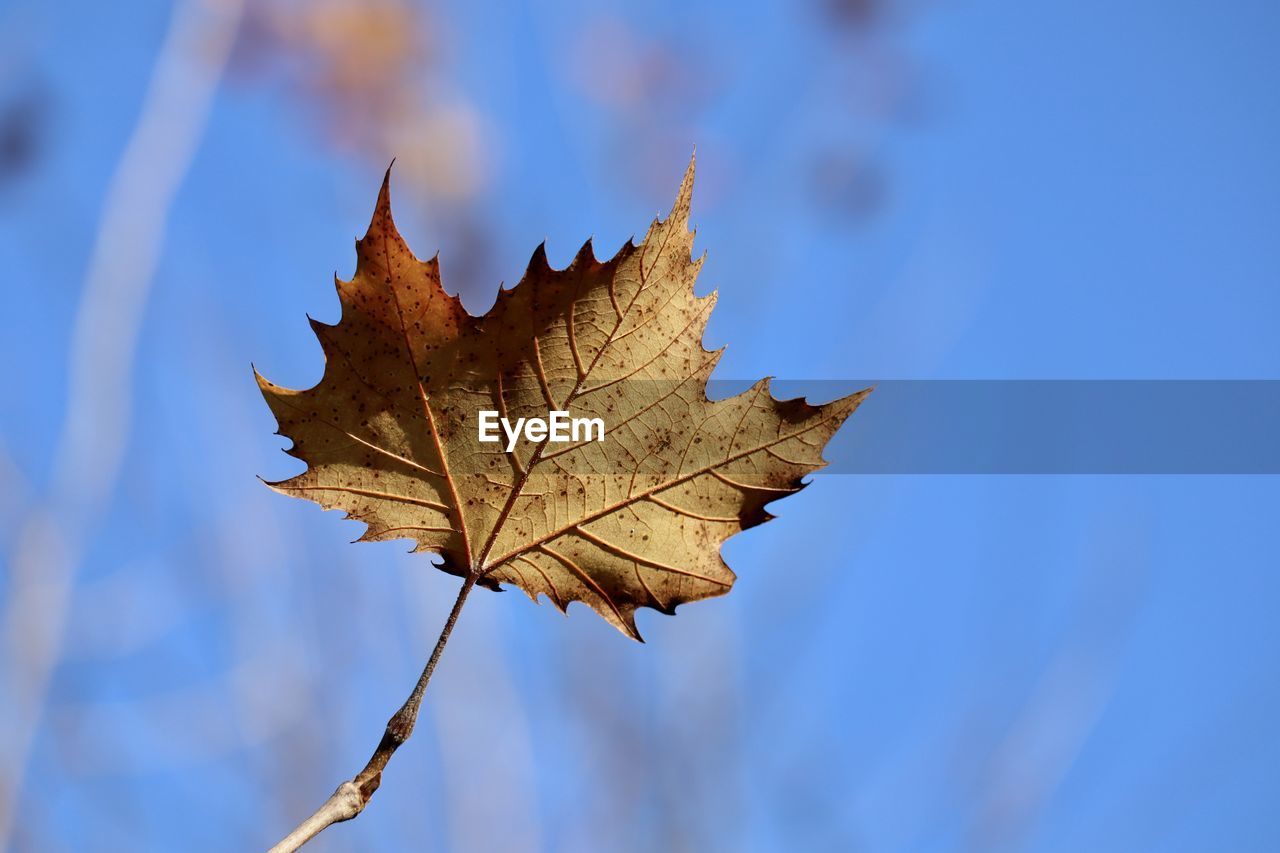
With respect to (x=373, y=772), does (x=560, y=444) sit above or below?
above

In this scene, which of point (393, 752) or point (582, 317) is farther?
point (582, 317)

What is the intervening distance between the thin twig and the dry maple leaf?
16 cm

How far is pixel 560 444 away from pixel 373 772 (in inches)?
11.6

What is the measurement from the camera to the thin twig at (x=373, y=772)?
1.55 feet

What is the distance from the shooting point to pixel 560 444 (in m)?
0.75

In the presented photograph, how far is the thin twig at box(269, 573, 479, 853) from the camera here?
473mm

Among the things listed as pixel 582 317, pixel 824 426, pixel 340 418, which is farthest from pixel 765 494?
pixel 340 418

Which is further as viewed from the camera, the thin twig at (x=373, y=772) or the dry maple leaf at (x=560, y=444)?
the dry maple leaf at (x=560, y=444)

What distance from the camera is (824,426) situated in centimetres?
73

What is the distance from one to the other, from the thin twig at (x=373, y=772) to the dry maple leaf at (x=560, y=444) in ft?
0.53

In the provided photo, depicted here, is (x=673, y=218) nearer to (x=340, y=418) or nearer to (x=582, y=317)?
(x=582, y=317)

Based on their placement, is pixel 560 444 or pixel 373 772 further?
pixel 560 444

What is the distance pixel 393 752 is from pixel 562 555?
→ 0.23 m

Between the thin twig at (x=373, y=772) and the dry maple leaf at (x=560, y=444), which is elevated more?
the dry maple leaf at (x=560, y=444)
